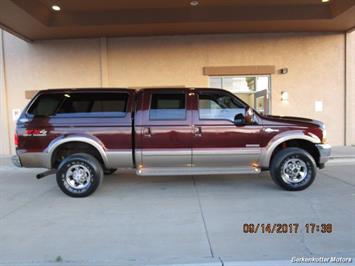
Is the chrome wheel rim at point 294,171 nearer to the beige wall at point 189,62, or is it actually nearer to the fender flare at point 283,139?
the fender flare at point 283,139

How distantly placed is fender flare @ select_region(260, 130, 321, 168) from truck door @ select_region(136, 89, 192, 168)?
1.55 m

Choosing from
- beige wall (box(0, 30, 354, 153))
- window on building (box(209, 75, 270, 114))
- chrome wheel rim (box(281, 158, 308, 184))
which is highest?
beige wall (box(0, 30, 354, 153))

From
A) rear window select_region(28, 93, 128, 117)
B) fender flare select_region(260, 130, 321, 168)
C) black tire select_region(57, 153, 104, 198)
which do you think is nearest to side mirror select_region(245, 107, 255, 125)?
fender flare select_region(260, 130, 321, 168)

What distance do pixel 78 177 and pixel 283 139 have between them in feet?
13.8

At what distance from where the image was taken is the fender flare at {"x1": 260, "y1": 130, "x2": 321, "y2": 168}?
6.57 m

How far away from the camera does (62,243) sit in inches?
166

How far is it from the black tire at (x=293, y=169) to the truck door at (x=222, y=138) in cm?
45

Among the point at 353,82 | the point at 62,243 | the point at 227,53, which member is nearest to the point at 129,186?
the point at 62,243

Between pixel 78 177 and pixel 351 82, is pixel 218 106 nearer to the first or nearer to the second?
pixel 78 177

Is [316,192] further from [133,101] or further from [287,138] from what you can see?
[133,101]

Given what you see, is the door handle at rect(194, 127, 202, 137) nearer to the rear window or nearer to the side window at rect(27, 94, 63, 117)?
the rear window

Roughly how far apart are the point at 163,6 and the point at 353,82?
26.3 ft

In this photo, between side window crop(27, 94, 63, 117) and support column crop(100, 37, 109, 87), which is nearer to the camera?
side window crop(27, 94, 63, 117)

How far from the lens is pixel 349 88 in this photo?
41.3 ft
